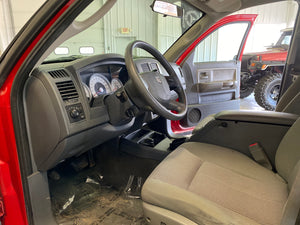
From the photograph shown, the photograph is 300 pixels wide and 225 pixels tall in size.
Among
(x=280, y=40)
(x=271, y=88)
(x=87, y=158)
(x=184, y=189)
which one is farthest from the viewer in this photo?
(x=280, y=40)

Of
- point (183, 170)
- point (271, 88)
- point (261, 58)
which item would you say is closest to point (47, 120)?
point (183, 170)

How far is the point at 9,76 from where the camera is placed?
0.89 meters

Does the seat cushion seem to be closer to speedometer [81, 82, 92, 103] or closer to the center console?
the center console

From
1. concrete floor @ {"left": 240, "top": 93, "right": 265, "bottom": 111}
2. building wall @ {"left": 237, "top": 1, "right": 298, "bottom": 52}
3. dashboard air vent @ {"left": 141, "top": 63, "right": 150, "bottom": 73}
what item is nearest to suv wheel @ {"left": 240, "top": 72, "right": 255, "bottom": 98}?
concrete floor @ {"left": 240, "top": 93, "right": 265, "bottom": 111}

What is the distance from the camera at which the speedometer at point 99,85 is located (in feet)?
4.27

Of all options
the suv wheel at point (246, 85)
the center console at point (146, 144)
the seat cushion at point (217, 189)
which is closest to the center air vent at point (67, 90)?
the seat cushion at point (217, 189)

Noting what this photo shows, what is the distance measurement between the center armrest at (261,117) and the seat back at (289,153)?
15cm

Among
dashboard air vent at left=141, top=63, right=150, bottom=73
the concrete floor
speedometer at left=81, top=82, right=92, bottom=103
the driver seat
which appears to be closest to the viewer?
the driver seat

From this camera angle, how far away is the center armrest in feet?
4.02

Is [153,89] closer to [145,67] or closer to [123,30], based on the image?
[145,67]

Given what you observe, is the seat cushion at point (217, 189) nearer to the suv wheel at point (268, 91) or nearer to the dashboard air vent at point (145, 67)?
the dashboard air vent at point (145, 67)

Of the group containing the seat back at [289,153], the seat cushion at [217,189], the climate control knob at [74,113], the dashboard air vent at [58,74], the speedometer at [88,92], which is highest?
the dashboard air vent at [58,74]

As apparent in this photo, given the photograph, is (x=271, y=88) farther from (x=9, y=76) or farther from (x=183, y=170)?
(x=9, y=76)

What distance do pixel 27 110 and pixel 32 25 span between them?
0.36 m
